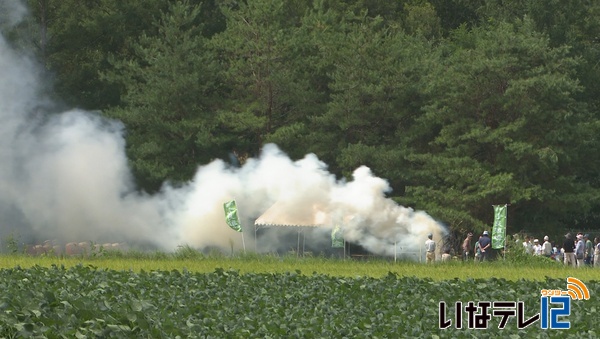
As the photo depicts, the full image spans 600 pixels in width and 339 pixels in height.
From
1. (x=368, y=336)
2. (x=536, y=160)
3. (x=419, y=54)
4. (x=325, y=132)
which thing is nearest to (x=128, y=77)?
(x=325, y=132)

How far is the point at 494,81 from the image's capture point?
55.6m

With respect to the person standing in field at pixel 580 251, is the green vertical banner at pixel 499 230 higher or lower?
higher

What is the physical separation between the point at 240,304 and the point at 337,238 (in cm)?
2377

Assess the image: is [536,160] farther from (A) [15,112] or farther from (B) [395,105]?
(A) [15,112]

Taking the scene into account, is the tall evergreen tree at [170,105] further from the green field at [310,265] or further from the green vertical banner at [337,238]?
the green field at [310,265]

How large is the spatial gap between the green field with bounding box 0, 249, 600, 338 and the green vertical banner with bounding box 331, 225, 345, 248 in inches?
433

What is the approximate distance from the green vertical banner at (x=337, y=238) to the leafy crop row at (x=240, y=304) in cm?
1627

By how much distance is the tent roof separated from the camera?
45969 millimetres

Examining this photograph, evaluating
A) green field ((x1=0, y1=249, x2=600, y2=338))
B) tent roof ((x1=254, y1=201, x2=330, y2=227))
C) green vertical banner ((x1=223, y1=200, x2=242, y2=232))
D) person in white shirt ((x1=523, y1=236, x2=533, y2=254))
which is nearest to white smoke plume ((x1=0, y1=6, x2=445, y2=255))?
tent roof ((x1=254, y1=201, x2=330, y2=227))

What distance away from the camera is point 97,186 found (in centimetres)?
5512

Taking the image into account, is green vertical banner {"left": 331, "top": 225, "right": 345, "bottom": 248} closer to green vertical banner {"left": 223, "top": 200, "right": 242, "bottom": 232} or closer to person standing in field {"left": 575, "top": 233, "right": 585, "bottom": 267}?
green vertical banner {"left": 223, "top": 200, "right": 242, "bottom": 232}

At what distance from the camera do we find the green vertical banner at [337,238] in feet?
145

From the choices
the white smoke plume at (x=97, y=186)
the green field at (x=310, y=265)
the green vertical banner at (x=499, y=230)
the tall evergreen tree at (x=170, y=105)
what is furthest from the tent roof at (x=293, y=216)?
the tall evergreen tree at (x=170, y=105)

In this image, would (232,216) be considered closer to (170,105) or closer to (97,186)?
(97,186)
